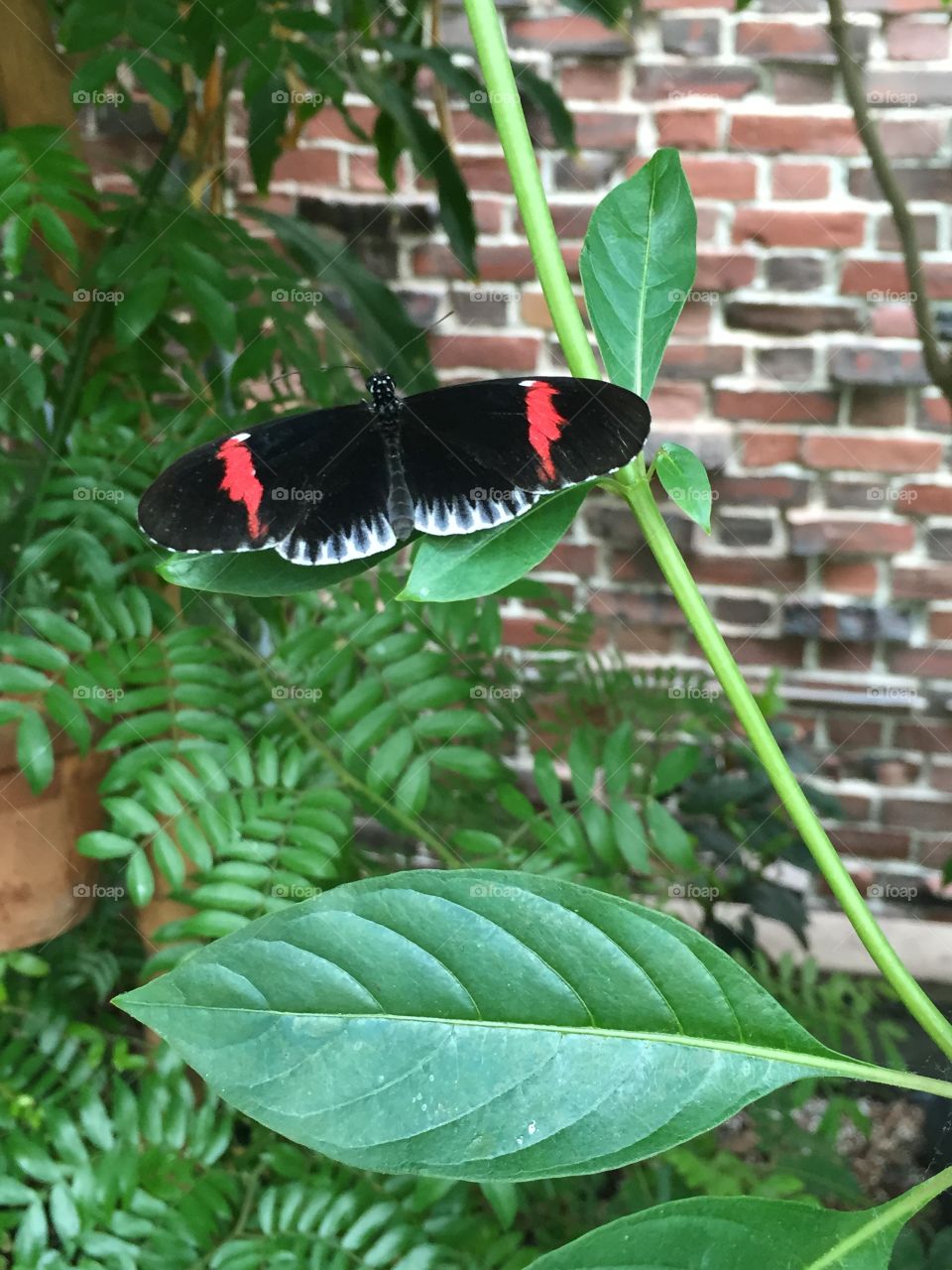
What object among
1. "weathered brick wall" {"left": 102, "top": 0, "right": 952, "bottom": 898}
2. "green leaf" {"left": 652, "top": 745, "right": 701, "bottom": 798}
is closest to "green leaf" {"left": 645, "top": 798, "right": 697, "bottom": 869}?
"green leaf" {"left": 652, "top": 745, "right": 701, "bottom": 798}

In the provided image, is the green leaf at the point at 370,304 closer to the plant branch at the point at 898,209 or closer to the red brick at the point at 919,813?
the plant branch at the point at 898,209

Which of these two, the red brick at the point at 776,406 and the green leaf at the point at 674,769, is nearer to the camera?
the green leaf at the point at 674,769

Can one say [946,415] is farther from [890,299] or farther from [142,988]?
[142,988]

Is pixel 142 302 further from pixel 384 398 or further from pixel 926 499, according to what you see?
pixel 926 499

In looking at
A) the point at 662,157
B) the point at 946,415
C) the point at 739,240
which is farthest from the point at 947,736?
the point at 662,157

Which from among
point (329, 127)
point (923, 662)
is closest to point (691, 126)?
point (329, 127)

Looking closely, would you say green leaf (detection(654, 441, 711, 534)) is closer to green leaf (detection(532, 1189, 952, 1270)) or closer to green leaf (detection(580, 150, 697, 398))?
green leaf (detection(580, 150, 697, 398))

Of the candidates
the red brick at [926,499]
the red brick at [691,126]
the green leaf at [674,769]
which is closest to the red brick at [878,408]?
the red brick at [926,499]
